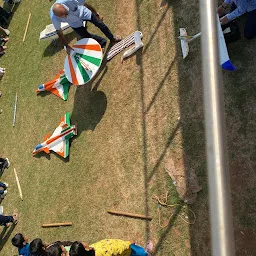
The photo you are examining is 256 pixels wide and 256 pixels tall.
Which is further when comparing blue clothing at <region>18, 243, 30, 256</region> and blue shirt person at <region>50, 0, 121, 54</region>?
blue shirt person at <region>50, 0, 121, 54</region>

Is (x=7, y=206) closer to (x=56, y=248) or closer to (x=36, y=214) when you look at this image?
(x=36, y=214)

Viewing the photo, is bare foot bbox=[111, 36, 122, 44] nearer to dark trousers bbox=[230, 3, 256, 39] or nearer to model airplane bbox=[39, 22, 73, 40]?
model airplane bbox=[39, 22, 73, 40]

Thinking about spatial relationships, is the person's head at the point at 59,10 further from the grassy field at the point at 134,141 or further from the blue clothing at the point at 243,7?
the blue clothing at the point at 243,7

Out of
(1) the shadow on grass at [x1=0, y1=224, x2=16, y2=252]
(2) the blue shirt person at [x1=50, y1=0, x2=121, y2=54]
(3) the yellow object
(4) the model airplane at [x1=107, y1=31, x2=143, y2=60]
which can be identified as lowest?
(3) the yellow object

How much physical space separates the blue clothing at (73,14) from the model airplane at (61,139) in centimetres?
203

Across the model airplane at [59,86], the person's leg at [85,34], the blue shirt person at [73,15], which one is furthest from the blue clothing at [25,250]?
the person's leg at [85,34]

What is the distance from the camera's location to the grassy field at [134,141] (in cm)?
Result: 528

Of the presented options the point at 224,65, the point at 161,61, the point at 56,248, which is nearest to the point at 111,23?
the point at 161,61

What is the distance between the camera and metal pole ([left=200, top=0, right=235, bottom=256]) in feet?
5.69

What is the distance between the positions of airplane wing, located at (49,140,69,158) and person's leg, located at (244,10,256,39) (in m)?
4.22

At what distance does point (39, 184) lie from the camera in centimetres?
741

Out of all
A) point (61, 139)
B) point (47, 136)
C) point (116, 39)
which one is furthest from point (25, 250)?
point (116, 39)

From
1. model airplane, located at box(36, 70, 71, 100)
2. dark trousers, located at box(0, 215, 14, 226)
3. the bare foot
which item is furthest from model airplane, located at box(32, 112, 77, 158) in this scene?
the bare foot

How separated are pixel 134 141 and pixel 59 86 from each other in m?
2.82
